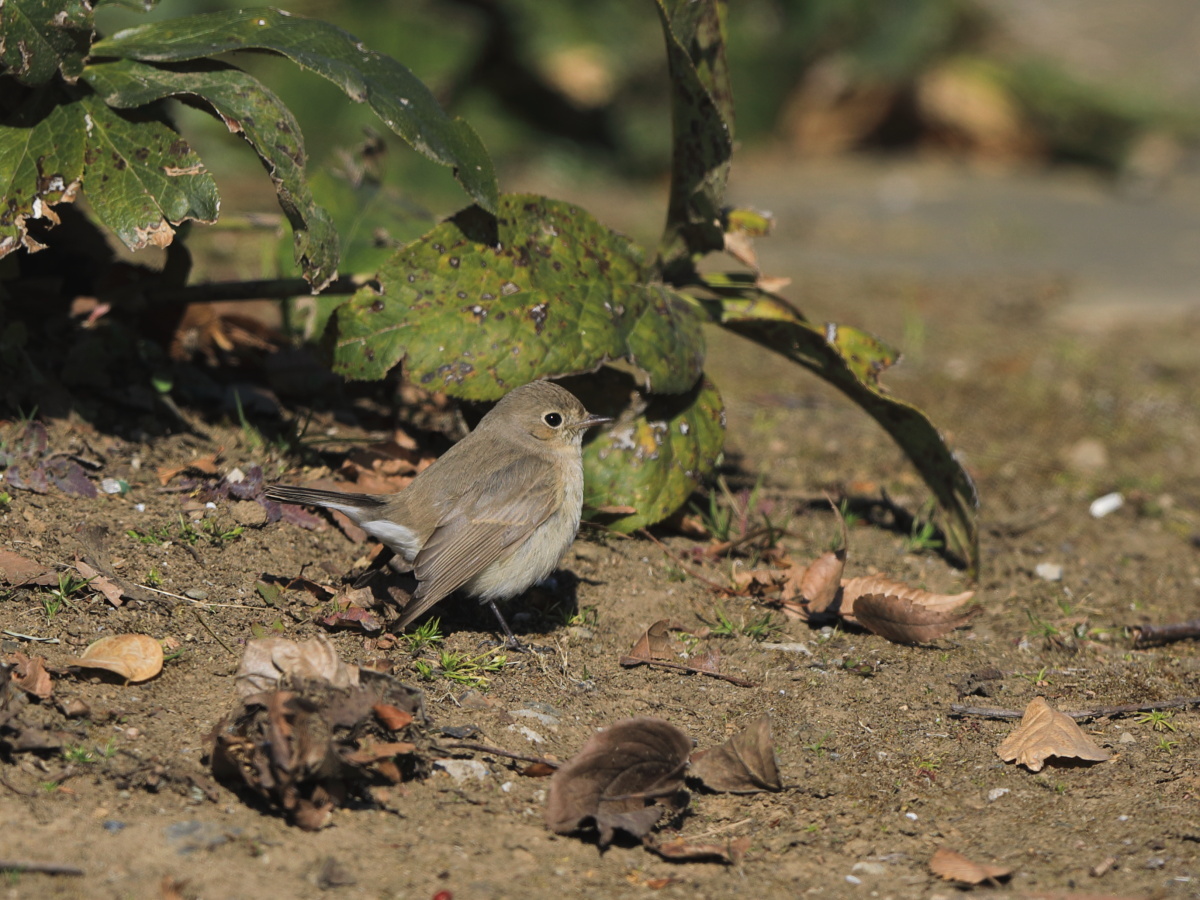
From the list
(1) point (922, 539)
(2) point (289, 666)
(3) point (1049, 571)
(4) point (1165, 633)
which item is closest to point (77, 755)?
(2) point (289, 666)

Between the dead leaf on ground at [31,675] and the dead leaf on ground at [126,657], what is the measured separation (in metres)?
0.09

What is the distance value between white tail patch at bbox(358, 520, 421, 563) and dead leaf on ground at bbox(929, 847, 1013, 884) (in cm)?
183

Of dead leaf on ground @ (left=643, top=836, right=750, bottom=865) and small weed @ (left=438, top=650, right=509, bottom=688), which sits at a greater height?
small weed @ (left=438, top=650, right=509, bottom=688)

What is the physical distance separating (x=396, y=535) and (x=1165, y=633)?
2613 mm

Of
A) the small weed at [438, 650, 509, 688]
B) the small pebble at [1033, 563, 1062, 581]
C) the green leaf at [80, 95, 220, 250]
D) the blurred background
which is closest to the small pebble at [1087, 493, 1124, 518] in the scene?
the small pebble at [1033, 563, 1062, 581]

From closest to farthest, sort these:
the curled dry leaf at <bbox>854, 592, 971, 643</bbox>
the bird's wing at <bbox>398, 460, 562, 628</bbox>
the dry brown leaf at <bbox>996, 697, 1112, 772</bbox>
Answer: the dry brown leaf at <bbox>996, 697, 1112, 772</bbox>, the bird's wing at <bbox>398, 460, 562, 628</bbox>, the curled dry leaf at <bbox>854, 592, 971, 643</bbox>

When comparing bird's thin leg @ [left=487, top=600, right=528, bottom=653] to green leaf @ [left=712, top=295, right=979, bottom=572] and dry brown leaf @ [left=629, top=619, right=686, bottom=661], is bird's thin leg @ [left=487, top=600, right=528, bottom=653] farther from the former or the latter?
green leaf @ [left=712, top=295, right=979, bottom=572]

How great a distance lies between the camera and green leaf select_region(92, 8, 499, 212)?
3.73 metres

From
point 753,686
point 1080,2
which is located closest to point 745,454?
point 753,686

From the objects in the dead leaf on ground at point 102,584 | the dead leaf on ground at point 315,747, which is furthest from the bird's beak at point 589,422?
the dead leaf on ground at point 102,584

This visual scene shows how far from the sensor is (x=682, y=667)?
384cm

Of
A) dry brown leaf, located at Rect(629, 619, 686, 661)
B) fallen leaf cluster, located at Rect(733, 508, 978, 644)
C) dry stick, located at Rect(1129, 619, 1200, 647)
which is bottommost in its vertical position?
dry stick, located at Rect(1129, 619, 1200, 647)

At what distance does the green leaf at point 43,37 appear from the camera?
3.48 meters

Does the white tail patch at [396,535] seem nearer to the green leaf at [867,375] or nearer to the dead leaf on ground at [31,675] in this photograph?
the dead leaf on ground at [31,675]
